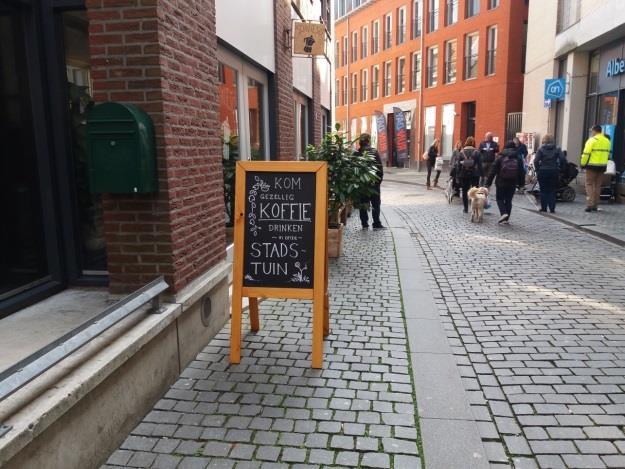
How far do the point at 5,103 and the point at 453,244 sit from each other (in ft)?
22.4

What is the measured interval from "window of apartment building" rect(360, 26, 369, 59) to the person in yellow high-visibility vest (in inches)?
1231

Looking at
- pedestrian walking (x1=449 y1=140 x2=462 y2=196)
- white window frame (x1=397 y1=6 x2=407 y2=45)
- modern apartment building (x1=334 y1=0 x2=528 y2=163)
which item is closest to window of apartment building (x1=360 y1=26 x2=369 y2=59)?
modern apartment building (x1=334 y1=0 x2=528 y2=163)

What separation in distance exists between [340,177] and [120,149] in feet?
14.9

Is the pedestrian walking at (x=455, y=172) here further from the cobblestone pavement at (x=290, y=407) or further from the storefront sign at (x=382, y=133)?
the storefront sign at (x=382, y=133)

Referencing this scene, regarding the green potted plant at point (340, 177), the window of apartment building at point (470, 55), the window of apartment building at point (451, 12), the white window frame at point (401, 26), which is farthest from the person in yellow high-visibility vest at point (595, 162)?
the white window frame at point (401, 26)

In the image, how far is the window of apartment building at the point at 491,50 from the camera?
27.4 meters

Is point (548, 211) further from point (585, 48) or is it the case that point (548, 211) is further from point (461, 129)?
point (461, 129)

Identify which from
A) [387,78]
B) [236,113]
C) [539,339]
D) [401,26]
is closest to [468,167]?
[236,113]

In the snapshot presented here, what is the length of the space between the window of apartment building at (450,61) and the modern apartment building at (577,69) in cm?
965

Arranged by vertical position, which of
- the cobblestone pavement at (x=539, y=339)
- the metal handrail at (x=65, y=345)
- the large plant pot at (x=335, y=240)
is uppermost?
the metal handrail at (x=65, y=345)

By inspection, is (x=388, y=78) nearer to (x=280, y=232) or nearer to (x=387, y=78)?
(x=387, y=78)

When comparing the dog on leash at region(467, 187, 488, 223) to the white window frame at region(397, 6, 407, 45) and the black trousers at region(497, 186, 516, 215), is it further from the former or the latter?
the white window frame at region(397, 6, 407, 45)

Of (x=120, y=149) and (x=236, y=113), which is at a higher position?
(x=236, y=113)

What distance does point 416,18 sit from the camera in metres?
34.3
